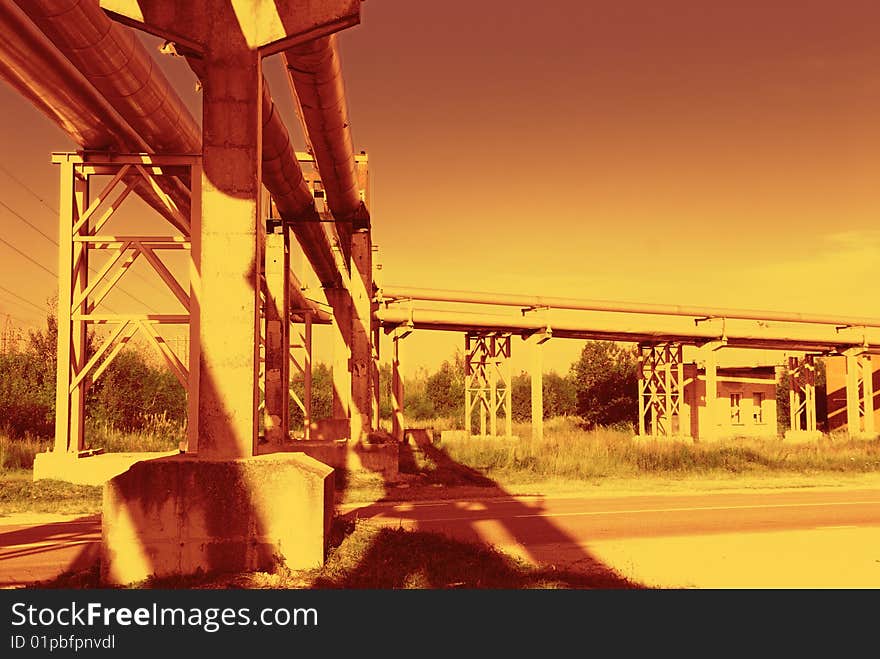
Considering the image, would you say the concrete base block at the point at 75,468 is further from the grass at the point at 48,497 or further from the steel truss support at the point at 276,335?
the steel truss support at the point at 276,335

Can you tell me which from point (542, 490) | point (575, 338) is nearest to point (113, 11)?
point (542, 490)

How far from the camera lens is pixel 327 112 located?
1013cm

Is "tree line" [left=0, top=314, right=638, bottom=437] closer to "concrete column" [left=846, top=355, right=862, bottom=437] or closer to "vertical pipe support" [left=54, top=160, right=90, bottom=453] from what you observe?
"vertical pipe support" [left=54, top=160, right=90, bottom=453]

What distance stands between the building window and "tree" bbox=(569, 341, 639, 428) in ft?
18.2

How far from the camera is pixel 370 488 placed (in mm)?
14602

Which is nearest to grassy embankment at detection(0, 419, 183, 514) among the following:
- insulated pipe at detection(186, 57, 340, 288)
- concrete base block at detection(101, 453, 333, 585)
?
insulated pipe at detection(186, 57, 340, 288)

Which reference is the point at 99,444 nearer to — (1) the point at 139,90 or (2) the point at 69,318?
(2) the point at 69,318

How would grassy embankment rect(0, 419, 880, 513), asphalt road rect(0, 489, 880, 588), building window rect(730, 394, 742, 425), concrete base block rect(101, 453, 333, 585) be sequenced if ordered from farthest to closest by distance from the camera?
1. building window rect(730, 394, 742, 425)
2. grassy embankment rect(0, 419, 880, 513)
3. asphalt road rect(0, 489, 880, 588)
4. concrete base block rect(101, 453, 333, 585)

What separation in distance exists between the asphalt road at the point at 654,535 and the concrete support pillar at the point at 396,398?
13.0 meters

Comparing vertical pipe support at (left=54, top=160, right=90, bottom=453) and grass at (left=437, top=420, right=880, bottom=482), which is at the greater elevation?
vertical pipe support at (left=54, top=160, right=90, bottom=453)

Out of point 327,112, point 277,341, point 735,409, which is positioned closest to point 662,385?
point 735,409

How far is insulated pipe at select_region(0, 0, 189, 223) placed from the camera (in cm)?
943

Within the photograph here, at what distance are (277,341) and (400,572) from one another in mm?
11636

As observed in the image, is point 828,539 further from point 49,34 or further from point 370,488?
point 49,34
